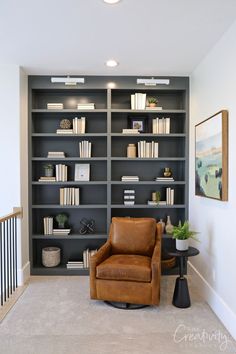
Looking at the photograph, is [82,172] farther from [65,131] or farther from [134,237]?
[134,237]

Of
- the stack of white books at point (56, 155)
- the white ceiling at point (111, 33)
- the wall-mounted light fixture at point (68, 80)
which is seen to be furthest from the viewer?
the stack of white books at point (56, 155)

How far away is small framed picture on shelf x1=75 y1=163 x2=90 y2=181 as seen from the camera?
4016 millimetres

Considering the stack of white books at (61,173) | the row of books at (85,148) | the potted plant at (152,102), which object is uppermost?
the potted plant at (152,102)

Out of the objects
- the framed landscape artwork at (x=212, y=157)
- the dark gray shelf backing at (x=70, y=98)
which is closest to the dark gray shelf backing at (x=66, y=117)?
the dark gray shelf backing at (x=70, y=98)

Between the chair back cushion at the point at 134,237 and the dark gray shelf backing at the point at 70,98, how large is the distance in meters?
1.85

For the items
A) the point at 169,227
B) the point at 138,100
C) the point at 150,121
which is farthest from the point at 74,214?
the point at 138,100

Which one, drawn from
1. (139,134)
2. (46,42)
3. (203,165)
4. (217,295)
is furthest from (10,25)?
(217,295)

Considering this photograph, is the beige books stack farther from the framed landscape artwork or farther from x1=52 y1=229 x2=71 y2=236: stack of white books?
the framed landscape artwork

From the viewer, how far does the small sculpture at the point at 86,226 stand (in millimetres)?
4039

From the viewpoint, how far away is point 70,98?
4145 millimetres

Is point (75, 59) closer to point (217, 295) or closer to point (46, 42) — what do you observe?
point (46, 42)

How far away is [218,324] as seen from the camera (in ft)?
8.56

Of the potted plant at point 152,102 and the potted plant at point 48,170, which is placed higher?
the potted plant at point 152,102

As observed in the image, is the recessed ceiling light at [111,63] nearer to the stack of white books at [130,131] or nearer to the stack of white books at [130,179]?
the stack of white books at [130,131]
